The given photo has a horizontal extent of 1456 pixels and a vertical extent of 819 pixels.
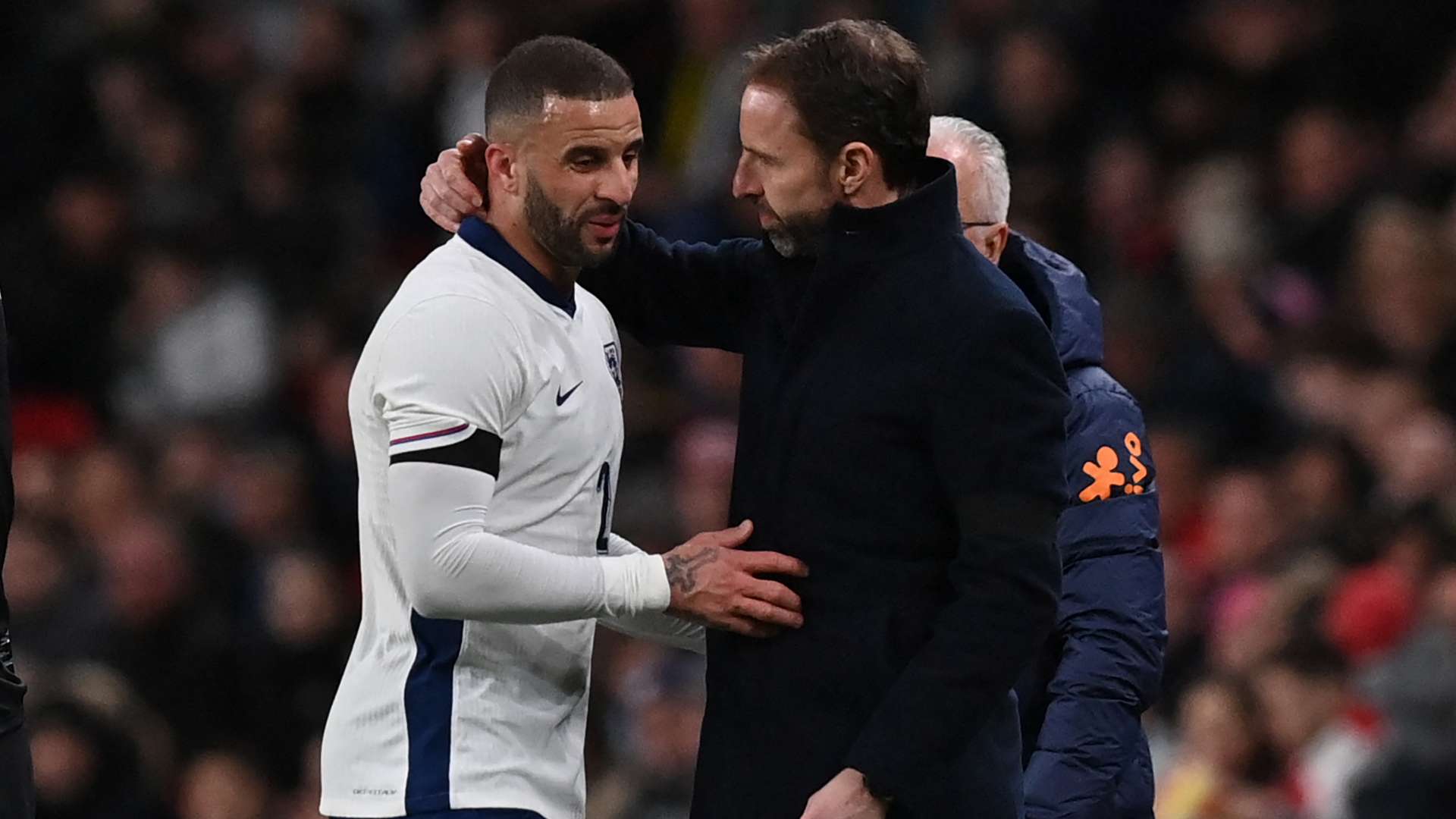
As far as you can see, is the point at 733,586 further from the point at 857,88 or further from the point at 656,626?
the point at 857,88

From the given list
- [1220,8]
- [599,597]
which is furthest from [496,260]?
[1220,8]

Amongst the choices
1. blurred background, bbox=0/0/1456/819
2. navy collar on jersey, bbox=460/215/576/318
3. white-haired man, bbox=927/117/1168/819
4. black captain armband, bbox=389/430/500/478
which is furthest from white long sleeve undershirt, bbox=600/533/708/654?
blurred background, bbox=0/0/1456/819

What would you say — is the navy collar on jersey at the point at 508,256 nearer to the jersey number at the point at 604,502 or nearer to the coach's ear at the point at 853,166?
the jersey number at the point at 604,502

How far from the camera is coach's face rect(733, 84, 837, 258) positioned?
10.1 feet

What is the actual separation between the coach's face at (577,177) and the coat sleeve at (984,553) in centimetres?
60

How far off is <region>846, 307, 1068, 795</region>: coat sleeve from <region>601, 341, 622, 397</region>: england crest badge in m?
0.65

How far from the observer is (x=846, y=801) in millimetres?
2959

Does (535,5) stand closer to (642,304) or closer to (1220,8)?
(1220,8)

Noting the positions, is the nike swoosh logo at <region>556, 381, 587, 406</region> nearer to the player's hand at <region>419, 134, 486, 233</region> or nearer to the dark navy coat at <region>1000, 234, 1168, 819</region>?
the player's hand at <region>419, 134, 486, 233</region>

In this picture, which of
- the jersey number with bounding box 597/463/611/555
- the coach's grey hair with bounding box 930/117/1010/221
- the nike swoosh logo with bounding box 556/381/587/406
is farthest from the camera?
the coach's grey hair with bounding box 930/117/1010/221

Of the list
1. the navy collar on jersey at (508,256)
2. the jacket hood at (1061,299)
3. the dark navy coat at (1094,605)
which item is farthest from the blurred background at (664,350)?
the navy collar on jersey at (508,256)

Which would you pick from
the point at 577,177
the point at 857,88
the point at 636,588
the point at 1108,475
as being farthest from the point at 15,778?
the point at 1108,475

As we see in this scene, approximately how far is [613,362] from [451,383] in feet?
1.44

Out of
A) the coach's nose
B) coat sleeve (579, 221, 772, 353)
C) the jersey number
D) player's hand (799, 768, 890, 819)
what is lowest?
player's hand (799, 768, 890, 819)
